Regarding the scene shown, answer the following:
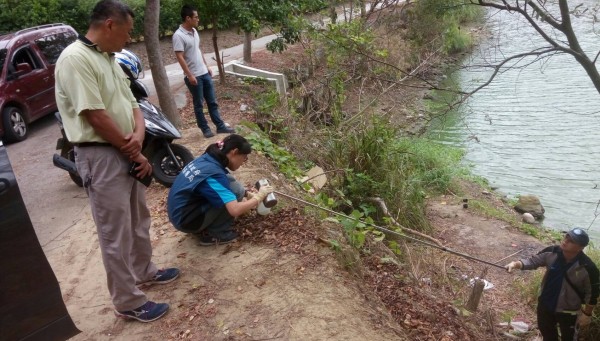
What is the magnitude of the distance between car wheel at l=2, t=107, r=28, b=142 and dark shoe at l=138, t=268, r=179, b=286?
579 centimetres

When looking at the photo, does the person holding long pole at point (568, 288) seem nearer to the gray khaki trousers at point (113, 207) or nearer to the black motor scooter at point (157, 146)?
the gray khaki trousers at point (113, 207)

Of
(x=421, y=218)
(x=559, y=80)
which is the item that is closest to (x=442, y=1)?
(x=421, y=218)

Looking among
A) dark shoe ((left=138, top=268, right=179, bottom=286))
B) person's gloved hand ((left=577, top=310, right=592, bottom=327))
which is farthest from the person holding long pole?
dark shoe ((left=138, top=268, right=179, bottom=286))

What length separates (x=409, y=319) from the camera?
3863 millimetres

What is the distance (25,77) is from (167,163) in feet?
15.5

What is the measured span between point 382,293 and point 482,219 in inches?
228

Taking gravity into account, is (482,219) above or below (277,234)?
below

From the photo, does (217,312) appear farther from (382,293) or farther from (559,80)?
(559,80)

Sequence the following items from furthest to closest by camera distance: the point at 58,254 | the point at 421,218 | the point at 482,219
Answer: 1. the point at 482,219
2. the point at 421,218
3. the point at 58,254

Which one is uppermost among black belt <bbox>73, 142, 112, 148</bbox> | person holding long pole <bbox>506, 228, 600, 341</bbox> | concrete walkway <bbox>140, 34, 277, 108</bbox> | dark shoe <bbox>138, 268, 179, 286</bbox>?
black belt <bbox>73, 142, 112, 148</bbox>

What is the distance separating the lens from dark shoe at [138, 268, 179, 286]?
365 centimetres

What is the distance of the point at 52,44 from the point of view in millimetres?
9195

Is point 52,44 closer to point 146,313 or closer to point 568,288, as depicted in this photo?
point 146,313

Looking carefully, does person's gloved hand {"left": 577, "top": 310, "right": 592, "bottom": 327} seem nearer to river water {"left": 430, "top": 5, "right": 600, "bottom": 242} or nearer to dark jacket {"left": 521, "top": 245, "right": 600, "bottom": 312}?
dark jacket {"left": 521, "top": 245, "right": 600, "bottom": 312}
